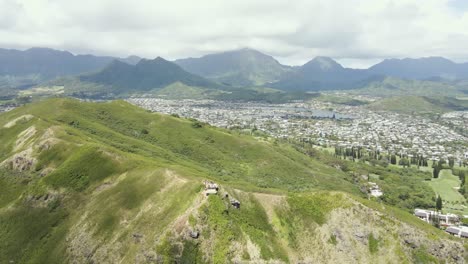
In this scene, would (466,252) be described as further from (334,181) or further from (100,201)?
(100,201)

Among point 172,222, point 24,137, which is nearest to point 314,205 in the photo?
point 172,222

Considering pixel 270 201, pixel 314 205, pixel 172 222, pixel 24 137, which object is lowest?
pixel 314 205

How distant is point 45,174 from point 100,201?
37042 mm

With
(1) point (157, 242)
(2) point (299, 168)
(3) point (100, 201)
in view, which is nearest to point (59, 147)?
(3) point (100, 201)

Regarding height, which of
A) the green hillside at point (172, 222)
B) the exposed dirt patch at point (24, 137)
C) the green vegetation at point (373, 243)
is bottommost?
the green vegetation at point (373, 243)

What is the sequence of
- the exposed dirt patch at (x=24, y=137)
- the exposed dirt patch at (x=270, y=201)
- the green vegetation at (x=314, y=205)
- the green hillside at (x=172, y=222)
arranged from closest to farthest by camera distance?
the green hillside at (x=172, y=222), the exposed dirt patch at (x=270, y=201), the green vegetation at (x=314, y=205), the exposed dirt patch at (x=24, y=137)

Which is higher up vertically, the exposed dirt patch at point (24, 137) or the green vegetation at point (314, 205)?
the exposed dirt patch at point (24, 137)

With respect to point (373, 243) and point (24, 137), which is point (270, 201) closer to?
point (373, 243)

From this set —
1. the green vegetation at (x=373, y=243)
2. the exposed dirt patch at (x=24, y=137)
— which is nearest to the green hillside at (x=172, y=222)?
the green vegetation at (x=373, y=243)

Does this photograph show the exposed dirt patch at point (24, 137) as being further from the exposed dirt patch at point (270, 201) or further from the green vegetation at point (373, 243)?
the green vegetation at point (373, 243)

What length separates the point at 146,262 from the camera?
82125 millimetres

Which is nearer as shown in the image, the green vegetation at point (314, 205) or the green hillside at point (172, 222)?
the green hillside at point (172, 222)

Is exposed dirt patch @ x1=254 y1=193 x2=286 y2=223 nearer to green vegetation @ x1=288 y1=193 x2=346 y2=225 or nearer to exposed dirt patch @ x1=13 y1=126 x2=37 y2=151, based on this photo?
green vegetation @ x1=288 y1=193 x2=346 y2=225

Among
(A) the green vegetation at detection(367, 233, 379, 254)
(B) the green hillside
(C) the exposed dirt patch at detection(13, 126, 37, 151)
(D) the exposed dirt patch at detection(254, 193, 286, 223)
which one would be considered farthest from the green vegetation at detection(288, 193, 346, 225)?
(C) the exposed dirt patch at detection(13, 126, 37, 151)
